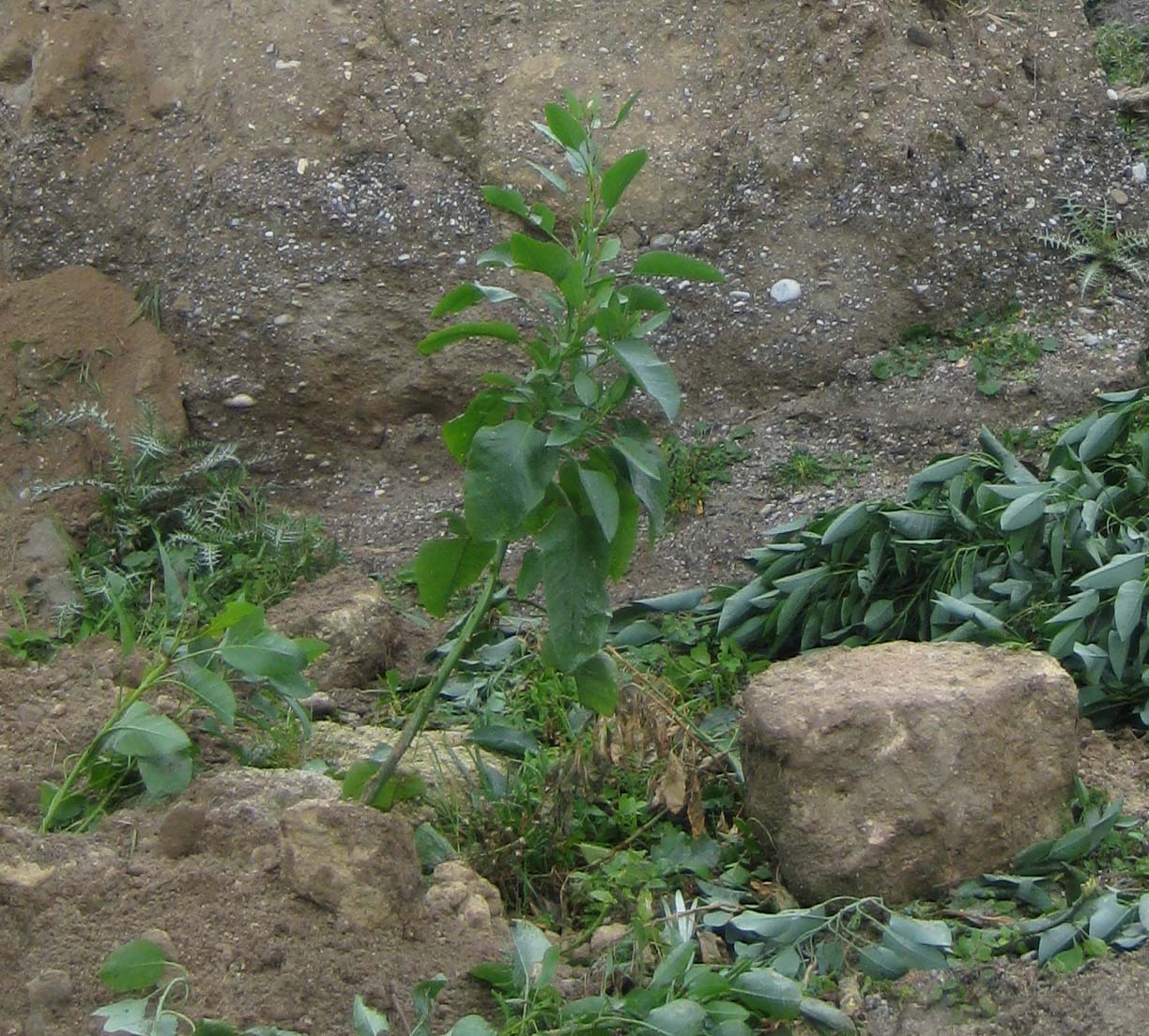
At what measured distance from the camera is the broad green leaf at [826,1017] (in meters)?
2.56

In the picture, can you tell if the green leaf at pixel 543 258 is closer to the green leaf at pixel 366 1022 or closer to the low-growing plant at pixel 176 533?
the green leaf at pixel 366 1022

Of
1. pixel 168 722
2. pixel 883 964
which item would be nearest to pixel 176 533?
pixel 168 722

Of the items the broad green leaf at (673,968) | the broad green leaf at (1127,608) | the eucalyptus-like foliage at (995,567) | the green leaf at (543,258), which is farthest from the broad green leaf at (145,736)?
the broad green leaf at (1127,608)

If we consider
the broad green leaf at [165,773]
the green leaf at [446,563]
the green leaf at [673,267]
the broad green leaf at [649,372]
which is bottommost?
the broad green leaf at [165,773]

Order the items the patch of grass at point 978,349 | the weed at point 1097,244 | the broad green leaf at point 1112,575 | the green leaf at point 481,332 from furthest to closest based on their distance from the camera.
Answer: the weed at point 1097,244 < the patch of grass at point 978,349 < the broad green leaf at point 1112,575 < the green leaf at point 481,332

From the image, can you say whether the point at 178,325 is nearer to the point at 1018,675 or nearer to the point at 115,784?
the point at 115,784

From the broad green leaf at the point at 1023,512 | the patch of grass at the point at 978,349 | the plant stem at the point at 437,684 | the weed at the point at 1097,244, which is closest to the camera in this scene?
the plant stem at the point at 437,684

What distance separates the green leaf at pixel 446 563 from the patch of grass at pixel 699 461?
2027 mm

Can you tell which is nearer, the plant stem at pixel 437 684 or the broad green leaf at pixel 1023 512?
the plant stem at pixel 437 684

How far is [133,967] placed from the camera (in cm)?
236

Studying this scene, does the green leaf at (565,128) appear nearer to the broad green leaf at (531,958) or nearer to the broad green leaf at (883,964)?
the broad green leaf at (531,958)

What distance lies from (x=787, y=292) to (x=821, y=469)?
63 cm

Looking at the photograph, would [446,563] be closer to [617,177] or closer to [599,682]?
[599,682]

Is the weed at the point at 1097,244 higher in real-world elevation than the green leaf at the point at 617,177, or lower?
lower
